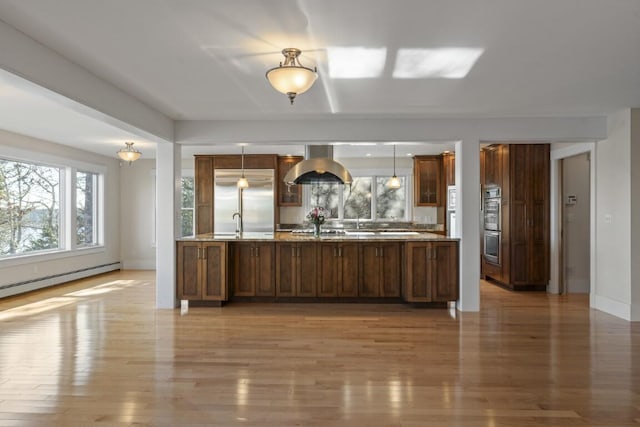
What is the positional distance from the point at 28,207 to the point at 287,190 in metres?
4.53

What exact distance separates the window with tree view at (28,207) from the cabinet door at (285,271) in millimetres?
4209

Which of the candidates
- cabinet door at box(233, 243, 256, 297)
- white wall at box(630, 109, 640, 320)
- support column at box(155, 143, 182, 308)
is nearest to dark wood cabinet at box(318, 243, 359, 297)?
cabinet door at box(233, 243, 256, 297)

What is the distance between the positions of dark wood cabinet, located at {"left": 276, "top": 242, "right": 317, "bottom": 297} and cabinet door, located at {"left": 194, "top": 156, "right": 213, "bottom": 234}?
342 centimetres

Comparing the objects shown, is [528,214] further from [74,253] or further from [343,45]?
[74,253]

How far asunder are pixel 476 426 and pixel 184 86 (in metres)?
3.70

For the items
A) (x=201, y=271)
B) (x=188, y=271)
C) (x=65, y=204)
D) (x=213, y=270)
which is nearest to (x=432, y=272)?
(x=213, y=270)

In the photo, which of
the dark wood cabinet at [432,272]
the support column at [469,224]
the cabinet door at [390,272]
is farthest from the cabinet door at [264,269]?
the support column at [469,224]

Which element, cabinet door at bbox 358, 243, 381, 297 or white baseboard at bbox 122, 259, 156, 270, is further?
white baseboard at bbox 122, 259, 156, 270

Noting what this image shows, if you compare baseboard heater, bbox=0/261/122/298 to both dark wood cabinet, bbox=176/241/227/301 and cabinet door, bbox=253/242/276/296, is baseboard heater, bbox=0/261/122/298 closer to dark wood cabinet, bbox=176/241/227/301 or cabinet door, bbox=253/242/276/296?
dark wood cabinet, bbox=176/241/227/301

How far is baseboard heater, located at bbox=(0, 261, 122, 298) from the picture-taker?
20.7 ft

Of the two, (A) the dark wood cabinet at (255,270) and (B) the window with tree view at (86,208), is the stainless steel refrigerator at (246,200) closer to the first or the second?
(B) the window with tree view at (86,208)

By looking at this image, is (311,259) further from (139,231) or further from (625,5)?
(139,231)

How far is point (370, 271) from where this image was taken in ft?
18.9

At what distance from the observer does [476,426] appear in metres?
2.46
